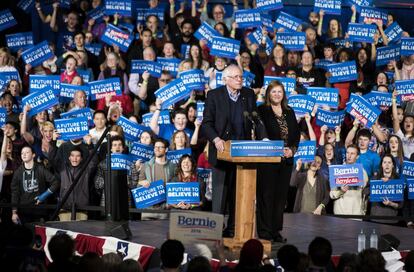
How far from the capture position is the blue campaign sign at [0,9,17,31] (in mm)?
15973

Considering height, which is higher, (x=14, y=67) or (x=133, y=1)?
(x=133, y=1)

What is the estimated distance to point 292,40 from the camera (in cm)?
1499

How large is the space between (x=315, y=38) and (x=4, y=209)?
5.34 metres

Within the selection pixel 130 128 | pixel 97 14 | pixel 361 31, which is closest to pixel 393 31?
pixel 361 31

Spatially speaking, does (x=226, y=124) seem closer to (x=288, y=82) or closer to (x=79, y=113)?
(x=79, y=113)

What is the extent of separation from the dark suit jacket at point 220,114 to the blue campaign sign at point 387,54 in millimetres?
5993

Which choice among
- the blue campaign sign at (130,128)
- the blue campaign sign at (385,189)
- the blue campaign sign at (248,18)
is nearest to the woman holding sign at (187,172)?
the blue campaign sign at (130,128)

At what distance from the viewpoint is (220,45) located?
14.6m

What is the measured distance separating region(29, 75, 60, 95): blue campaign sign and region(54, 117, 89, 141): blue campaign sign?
4.21 ft

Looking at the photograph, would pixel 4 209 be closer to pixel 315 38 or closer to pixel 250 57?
pixel 250 57

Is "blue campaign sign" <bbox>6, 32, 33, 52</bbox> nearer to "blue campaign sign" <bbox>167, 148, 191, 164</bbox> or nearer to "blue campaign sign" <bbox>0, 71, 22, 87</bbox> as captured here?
"blue campaign sign" <bbox>0, 71, 22, 87</bbox>

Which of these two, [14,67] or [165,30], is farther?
[165,30]

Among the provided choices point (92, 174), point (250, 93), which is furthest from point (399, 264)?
point (92, 174)

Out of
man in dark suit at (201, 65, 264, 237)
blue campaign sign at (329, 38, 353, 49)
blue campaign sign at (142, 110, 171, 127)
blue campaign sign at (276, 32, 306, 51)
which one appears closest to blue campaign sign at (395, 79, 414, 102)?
blue campaign sign at (276, 32, 306, 51)
